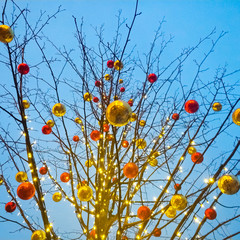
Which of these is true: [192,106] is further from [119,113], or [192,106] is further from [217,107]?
[119,113]

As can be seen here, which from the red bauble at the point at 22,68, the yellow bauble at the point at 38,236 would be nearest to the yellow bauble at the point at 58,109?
the red bauble at the point at 22,68

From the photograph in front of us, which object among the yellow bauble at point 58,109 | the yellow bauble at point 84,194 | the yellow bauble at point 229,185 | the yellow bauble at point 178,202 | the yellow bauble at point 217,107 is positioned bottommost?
the yellow bauble at point 229,185

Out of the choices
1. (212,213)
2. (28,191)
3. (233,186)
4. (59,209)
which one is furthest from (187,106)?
(59,209)

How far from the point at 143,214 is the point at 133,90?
Answer: 321 cm

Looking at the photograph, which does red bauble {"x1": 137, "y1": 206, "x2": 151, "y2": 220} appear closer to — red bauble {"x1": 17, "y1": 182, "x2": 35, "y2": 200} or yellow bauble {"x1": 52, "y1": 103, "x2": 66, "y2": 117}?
red bauble {"x1": 17, "y1": 182, "x2": 35, "y2": 200}

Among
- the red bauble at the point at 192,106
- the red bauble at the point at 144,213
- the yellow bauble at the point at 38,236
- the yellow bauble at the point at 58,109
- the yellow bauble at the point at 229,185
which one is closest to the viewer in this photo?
the yellow bauble at the point at 229,185

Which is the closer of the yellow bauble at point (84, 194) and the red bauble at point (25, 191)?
the red bauble at point (25, 191)

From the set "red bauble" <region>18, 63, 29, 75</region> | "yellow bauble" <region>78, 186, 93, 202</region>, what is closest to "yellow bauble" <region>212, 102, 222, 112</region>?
"yellow bauble" <region>78, 186, 93, 202</region>

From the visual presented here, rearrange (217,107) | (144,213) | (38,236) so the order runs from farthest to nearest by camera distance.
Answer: (217,107)
(38,236)
(144,213)

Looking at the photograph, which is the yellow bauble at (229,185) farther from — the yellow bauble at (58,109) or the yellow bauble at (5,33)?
the yellow bauble at (5,33)

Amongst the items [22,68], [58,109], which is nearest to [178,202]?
[58,109]

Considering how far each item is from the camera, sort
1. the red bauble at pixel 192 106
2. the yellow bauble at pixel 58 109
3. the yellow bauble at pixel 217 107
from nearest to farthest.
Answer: the red bauble at pixel 192 106
the yellow bauble at pixel 58 109
the yellow bauble at pixel 217 107

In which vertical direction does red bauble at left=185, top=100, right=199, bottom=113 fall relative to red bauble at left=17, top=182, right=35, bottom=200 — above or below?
above

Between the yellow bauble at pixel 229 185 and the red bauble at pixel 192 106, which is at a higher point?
the red bauble at pixel 192 106
